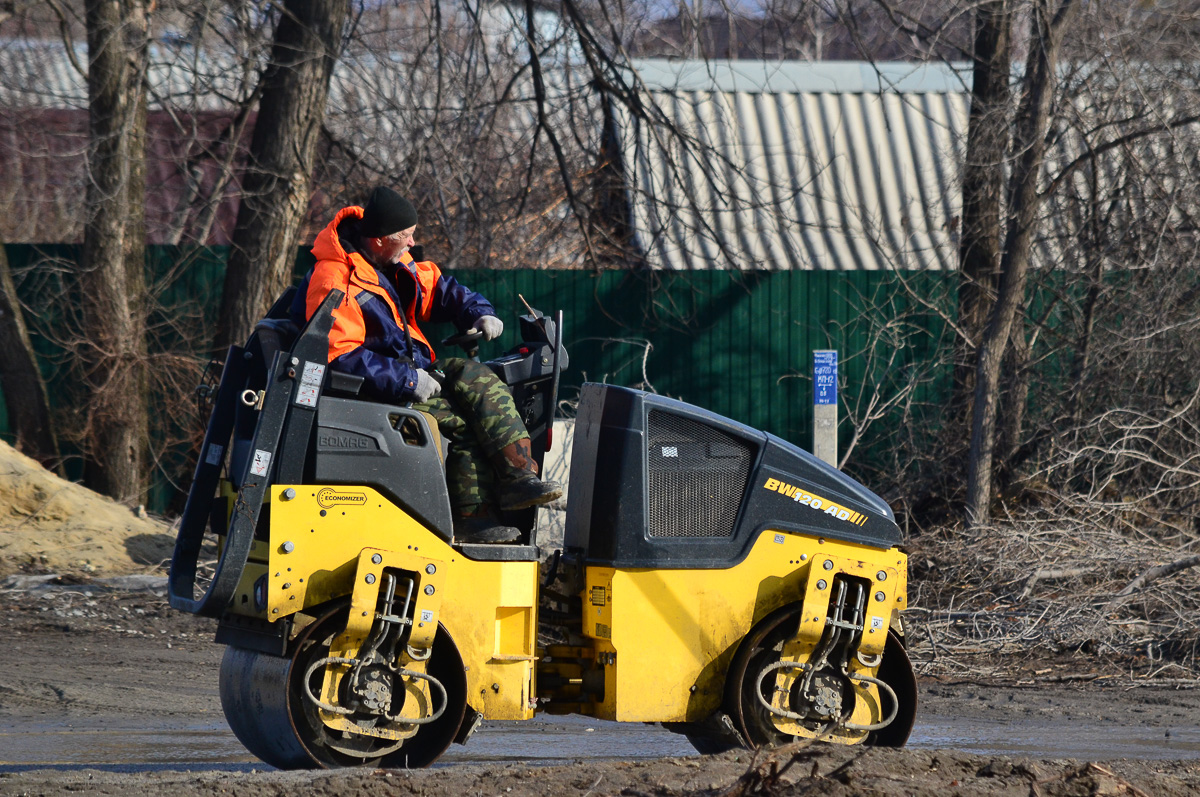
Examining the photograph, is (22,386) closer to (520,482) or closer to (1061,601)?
(520,482)

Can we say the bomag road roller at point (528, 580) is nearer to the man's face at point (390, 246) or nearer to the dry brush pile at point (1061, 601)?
the man's face at point (390, 246)

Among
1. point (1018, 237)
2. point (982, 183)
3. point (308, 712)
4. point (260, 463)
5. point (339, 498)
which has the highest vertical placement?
point (982, 183)

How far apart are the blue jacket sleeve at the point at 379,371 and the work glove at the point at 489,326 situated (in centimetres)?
38

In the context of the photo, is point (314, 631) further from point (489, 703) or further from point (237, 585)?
point (489, 703)

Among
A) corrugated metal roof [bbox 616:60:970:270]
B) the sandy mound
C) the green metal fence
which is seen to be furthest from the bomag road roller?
corrugated metal roof [bbox 616:60:970:270]

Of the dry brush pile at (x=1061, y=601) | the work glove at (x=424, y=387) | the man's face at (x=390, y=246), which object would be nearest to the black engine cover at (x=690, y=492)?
the work glove at (x=424, y=387)

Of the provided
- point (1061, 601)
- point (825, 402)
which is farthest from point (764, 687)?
point (825, 402)

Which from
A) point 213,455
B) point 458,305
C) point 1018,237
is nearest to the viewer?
point 213,455

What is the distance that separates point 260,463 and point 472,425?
766 mm

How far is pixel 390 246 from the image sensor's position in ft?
15.8

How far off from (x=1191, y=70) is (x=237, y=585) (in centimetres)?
929

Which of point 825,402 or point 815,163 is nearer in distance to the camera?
point 825,402

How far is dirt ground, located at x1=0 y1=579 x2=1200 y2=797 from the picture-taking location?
4.15 m

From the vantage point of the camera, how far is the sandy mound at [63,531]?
31.9ft
